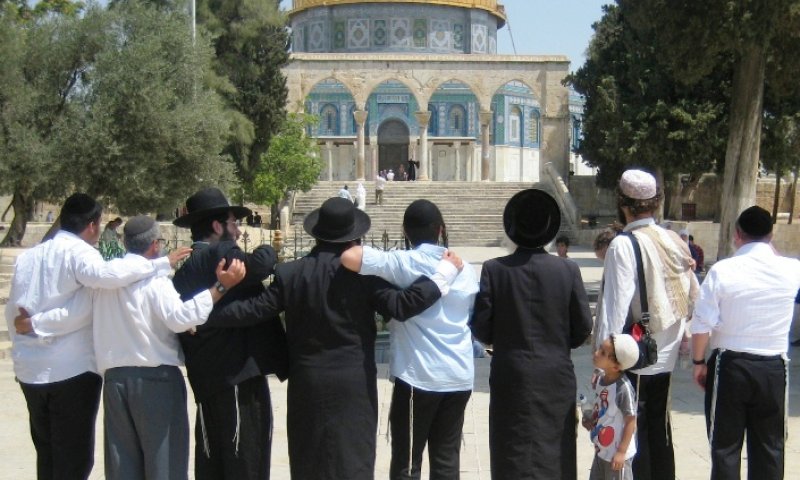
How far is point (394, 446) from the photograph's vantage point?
434 centimetres

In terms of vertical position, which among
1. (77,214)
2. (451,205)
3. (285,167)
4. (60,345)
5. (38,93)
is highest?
(38,93)

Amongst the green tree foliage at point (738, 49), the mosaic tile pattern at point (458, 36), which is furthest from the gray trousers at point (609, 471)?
the mosaic tile pattern at point (458, 36)

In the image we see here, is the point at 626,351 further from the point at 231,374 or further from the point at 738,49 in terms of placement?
the point at 738,49

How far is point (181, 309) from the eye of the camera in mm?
4086

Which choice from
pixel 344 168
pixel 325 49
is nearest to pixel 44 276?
pixel 344 168

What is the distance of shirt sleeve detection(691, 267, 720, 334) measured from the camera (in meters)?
4.38

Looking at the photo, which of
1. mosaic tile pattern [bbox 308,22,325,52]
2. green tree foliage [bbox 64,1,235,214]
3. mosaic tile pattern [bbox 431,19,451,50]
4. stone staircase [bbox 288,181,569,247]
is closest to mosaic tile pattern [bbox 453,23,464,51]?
mosaic tile pattern [bbox 431,19,451,50]

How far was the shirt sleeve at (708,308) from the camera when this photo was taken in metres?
4.38

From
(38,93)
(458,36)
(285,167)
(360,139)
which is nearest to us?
(38,93)

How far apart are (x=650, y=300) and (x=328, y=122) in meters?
41.3

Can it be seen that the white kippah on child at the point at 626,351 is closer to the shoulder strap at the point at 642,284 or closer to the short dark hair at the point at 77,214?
the shoulder strap at the point at 642,284

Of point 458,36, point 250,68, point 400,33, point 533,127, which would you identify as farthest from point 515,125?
point 250,68

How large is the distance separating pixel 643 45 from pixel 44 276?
825 inches

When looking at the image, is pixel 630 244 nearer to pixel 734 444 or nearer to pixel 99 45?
pixel 734 444
